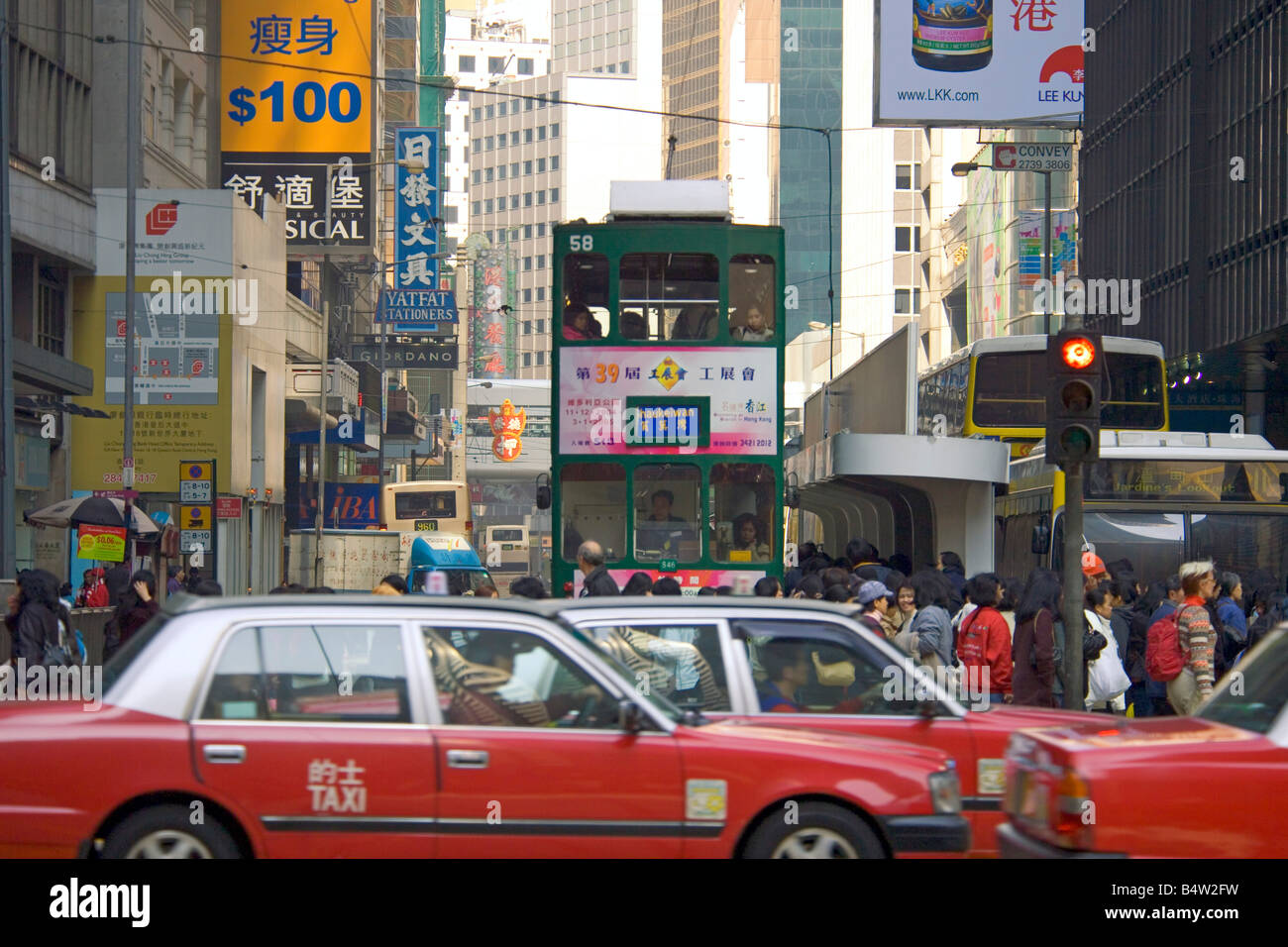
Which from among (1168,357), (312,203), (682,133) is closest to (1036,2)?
(1168,357)

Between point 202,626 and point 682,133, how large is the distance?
156550mm

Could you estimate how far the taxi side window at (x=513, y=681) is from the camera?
6.61 metres

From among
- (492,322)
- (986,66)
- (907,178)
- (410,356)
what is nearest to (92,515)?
(986,66)

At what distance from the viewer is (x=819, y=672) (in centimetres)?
775

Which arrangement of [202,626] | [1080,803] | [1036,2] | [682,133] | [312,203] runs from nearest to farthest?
[1080,803], [202,626], [1036,2], [312,203], [682,133]

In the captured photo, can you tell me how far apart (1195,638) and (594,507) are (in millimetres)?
6418

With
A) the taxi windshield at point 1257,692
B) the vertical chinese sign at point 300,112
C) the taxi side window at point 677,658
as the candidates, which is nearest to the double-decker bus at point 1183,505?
the taxi side window at point 677,658

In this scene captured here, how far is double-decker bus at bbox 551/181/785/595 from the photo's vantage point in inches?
613

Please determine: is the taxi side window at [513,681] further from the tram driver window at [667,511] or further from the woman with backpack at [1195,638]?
the tram driver window at [667,511]

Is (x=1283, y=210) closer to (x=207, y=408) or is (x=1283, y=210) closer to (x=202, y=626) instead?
(x=207, y=408)

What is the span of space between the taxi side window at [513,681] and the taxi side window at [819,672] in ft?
4.15

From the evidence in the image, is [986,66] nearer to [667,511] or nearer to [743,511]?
→ [743,511]

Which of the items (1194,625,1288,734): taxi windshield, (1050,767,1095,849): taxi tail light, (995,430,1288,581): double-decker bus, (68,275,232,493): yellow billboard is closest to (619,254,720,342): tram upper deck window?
(995,430,1288,581): double-decker bus

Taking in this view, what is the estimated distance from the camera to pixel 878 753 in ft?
22.1
